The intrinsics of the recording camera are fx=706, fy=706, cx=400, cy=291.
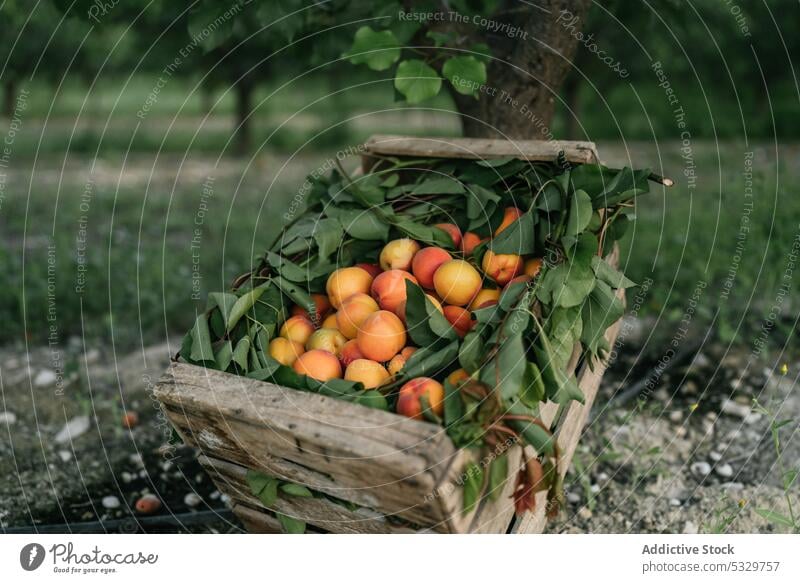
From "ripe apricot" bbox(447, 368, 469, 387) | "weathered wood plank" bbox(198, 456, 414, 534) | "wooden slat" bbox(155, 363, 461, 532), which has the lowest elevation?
"weathered wood plank" bbox(198, 456, 414, 534)

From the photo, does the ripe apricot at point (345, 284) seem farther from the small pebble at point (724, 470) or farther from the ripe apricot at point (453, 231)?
the small pebble at point (724, 470)

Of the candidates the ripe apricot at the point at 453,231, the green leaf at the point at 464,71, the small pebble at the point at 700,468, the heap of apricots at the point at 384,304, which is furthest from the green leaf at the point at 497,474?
the green leaf at the point at 464,71

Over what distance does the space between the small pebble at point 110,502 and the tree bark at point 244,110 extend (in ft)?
18.8

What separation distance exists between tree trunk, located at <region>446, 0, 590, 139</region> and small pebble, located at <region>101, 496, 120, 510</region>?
1.91m

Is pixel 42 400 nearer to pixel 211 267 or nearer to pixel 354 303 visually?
pixel 211 267

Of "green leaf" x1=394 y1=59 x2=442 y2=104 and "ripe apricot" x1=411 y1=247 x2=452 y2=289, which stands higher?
"green leaf" x1=394 y1=59 x2=442 y2=104

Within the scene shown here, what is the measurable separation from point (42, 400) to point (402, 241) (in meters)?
1.87

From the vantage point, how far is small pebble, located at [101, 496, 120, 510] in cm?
242

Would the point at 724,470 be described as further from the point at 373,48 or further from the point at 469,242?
the point at 373,48

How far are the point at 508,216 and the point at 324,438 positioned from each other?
0.93m

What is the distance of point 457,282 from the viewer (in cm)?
195

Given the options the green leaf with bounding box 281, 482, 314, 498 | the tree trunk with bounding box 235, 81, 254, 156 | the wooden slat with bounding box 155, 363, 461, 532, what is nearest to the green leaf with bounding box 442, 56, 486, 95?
the wooden slat with bounding box 155, 363, 461, 532

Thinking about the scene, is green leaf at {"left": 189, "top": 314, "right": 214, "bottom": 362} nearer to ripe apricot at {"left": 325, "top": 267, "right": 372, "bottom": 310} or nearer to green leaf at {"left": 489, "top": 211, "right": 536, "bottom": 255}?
ripe apricot at {"left": 325, "top": 267, "right": 372, "bottom": 310}

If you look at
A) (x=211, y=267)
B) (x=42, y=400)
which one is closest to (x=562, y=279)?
(x=42, y=400)
